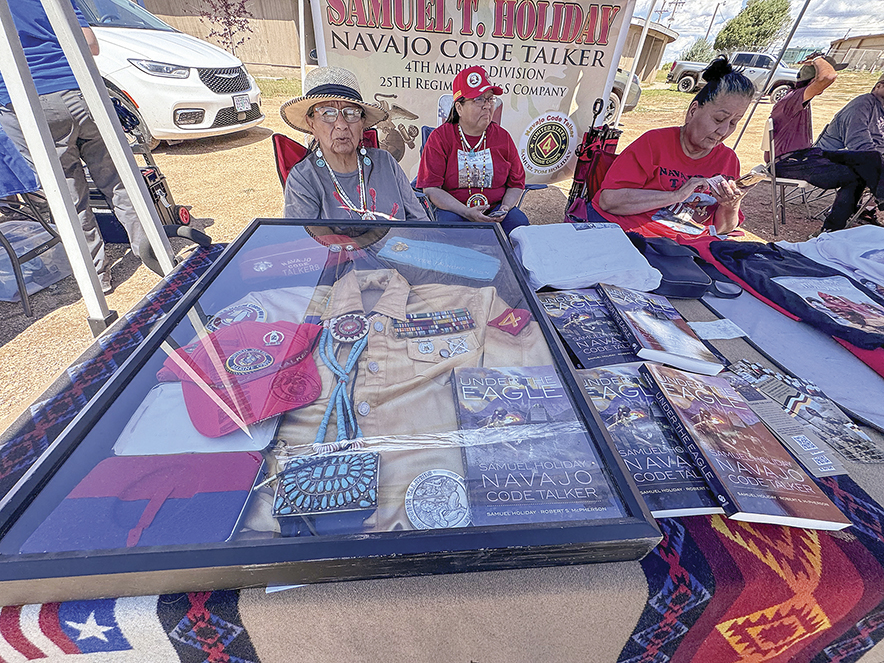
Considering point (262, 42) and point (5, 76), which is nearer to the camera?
point (5, 76)

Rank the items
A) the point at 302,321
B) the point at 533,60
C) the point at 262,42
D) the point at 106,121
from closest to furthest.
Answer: the point at 302,321 < the point at 106,121 < the point at 533,60 < the point at 262,42

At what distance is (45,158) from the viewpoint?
4.69 ft

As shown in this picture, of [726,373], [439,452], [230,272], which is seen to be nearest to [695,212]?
[726,373]

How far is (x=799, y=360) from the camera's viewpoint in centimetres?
136

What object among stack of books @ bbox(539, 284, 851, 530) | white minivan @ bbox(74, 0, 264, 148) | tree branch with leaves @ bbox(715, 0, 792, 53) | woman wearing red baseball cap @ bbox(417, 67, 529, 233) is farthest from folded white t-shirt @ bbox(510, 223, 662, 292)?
tree branch with leaves @ bbox(715, 0, 792, 53)

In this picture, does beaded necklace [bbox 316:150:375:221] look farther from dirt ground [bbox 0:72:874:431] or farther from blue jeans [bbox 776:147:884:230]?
blue jeans [bbox 776:147:884:230]

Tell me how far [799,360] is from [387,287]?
1453 millimetres

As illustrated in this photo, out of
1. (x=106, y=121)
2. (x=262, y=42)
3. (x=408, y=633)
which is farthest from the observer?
(x=262, y=42)

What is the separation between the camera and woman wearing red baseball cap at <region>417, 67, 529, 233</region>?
2654mm

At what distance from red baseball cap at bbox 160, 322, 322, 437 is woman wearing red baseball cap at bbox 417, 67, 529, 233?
74.0 inches

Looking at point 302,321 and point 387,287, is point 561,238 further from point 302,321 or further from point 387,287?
point 302,321

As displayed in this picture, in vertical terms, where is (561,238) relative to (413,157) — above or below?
above

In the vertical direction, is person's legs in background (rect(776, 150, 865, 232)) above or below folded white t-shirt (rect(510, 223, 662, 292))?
below

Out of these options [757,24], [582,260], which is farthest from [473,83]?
[757,24]
